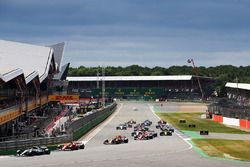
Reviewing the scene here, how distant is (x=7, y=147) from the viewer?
5119 centimetres

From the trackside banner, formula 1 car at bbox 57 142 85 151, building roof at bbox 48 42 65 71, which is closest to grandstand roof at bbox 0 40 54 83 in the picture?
the trackside banner

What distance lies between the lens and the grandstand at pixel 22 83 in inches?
2874

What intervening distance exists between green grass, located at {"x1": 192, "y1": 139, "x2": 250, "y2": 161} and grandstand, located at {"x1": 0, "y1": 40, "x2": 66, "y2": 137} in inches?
933

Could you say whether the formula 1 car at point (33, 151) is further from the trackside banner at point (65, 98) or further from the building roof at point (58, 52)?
the building roof at point (58, 52)

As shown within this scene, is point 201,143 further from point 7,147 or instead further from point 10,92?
point 10,92

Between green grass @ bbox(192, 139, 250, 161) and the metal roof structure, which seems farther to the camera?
the metal roof structure

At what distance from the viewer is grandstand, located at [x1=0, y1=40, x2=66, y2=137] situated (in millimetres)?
73000

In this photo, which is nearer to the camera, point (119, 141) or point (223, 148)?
point (223, 148)

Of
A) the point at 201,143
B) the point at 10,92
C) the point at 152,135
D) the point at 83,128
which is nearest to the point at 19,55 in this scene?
the point at 10,92

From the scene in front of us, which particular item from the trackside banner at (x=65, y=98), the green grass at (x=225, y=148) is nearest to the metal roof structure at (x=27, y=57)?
the trackside banner at (x=65, y=98)

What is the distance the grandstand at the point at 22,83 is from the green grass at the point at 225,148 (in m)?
23.7

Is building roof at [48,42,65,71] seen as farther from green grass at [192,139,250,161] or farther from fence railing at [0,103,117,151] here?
green grass at [192,139,250,161]

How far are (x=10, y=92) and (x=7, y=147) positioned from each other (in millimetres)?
45847

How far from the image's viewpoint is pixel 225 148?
59906mm
